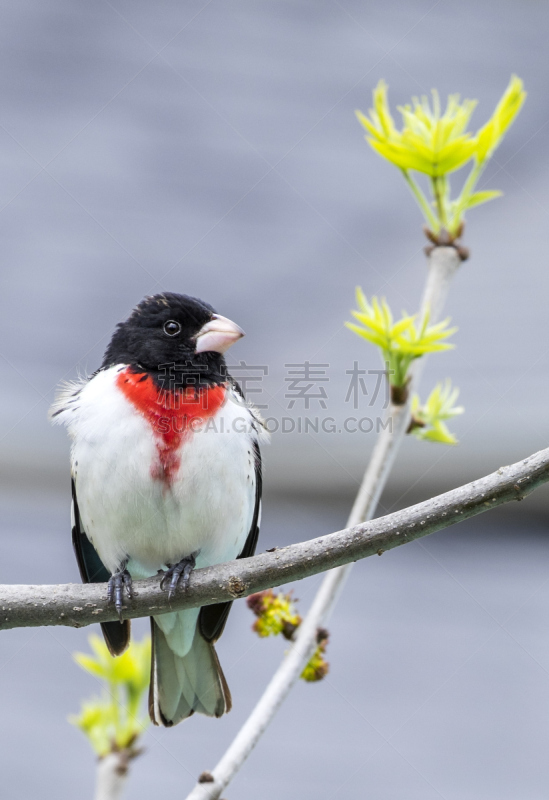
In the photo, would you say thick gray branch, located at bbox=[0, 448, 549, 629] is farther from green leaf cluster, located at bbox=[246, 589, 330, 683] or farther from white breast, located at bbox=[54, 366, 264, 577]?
white breast, located at bbox=[54, 366, 264, 577]

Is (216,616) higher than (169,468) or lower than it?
lower

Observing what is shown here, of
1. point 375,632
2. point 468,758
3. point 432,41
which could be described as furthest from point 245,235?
point 468,758

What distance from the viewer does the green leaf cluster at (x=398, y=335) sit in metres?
1.70

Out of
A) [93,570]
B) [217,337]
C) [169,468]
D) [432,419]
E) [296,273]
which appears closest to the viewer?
[432,419]

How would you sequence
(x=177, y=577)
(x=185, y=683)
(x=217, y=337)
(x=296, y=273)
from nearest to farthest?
(x=177, y=577), (x=217, y=337), (x=185, y=683), (x=296, y=273)

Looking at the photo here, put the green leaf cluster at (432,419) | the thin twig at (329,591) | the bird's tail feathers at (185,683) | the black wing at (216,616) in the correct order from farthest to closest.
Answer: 1. the black wing at (216,616)
2. the bird's tail feathers at (185,683)
3. the green leaf cluster at (432,419)
4. the thin twig at (329,591)

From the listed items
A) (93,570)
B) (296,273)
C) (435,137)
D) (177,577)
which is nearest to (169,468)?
(177,577)

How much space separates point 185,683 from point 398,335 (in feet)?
5.02

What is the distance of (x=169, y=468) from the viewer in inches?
90.0

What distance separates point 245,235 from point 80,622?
328 centimetres

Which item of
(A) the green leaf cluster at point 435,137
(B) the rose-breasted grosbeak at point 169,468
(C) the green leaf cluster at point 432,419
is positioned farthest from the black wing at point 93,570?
(A) the green leaf cluster at point 435,137

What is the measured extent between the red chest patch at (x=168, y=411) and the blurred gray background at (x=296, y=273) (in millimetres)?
1966

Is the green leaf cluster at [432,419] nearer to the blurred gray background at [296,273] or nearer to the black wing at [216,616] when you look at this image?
the black wing at [216,616]

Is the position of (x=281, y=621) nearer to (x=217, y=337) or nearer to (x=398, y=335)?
(x=398, y=335)
